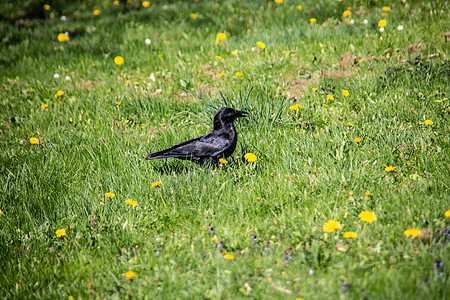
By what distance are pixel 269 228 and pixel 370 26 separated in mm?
4302

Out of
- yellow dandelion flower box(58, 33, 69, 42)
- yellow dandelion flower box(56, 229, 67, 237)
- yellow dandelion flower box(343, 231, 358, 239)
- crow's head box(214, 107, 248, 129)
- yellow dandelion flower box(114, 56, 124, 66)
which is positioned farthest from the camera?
yellow dandelion flower box(58, 33, 69, 42)

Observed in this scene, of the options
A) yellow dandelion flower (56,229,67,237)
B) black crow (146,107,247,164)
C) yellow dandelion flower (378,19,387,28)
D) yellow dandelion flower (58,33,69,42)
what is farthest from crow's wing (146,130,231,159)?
yellow dandelion flower (58,33,69,42)

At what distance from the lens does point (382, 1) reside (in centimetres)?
657

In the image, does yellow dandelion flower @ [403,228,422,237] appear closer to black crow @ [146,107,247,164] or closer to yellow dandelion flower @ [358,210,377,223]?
yellow dandelion flower @ [358,210,377,223]

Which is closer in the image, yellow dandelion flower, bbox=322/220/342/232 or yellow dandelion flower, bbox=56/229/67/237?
yellow dandelion flower, bbox=322/220/342/232

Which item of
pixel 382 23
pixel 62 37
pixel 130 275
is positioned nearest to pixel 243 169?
pixel 130 275

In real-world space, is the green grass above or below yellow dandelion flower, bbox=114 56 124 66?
below

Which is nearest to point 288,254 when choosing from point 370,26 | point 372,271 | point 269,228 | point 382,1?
point 269,228

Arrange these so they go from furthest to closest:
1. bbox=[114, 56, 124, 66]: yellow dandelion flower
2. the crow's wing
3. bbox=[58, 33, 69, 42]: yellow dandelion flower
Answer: bbox=[58, 33, 69, 42]: yellow dandelion flower < bbox=[114, 56, 124, 66]: yellow dandelion flower < the crow's wing

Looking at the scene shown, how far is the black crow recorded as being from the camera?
3215mm

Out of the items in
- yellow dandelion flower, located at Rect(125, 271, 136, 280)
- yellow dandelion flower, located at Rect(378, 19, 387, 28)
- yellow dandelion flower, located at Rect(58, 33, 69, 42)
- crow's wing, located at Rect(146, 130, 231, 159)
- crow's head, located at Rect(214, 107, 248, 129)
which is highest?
yellow dandelion flower, located at Rect(378, 19, 387, 28)

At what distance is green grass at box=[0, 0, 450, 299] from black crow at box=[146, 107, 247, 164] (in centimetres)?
18

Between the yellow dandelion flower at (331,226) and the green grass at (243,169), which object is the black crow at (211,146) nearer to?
the green grass at (243,169)

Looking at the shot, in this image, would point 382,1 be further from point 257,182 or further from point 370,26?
point 257,182
